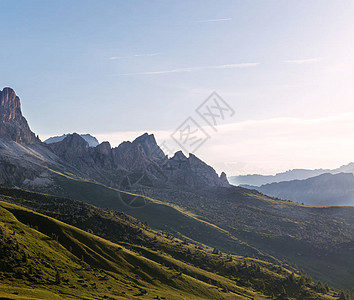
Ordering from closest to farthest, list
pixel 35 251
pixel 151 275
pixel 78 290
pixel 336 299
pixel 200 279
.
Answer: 1. pixel 78 290
2. pixel 35 251
3. pixel 151 275
4. pixel 200 279
5. pixel 336 299

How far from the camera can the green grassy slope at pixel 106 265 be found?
88688 millimetres

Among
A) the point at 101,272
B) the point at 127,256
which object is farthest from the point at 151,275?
→ the point at 101,272

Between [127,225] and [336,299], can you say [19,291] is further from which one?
[336,299]

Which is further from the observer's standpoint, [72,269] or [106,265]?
[106,265]

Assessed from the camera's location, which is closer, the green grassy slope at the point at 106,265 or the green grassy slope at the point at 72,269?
the green grassy slope at the point at 72,269

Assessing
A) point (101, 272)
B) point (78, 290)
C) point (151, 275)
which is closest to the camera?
point (78, 290)

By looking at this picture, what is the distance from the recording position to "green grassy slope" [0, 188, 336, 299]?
88688 mm

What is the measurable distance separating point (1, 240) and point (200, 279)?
90864 millimetres

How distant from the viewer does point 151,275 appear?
124 metres

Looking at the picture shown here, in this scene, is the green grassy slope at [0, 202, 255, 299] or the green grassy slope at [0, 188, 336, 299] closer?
the green grassy slope at [0, 202, 255, 299]

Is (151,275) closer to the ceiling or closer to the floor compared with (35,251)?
closer to the floor

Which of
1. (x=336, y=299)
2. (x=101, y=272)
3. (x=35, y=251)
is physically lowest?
(x=336, y=299)

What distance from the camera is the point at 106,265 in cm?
11612

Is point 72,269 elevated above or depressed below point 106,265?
above
